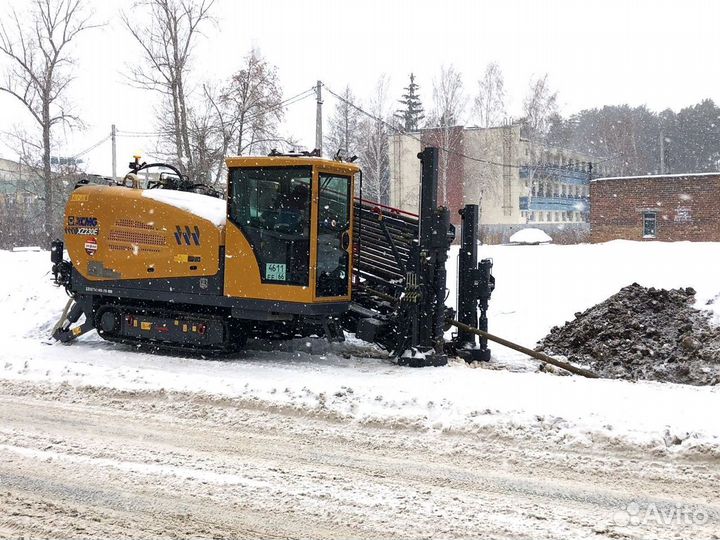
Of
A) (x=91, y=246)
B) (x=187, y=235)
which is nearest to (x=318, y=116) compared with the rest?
(x=91, y=246)

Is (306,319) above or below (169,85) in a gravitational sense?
below

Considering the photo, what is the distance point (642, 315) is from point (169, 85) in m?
20.9

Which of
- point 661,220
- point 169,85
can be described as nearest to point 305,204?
→ point 169,85

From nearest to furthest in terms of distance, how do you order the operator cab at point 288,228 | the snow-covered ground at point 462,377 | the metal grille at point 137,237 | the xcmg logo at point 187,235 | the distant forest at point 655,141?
1. the snow-covered ground at point 462,377
2. the operator cab at point 288,228
3. the xcmg logo at point 187,235
4. the metal grille at point 137,237
5. the distant forest at point 655,141

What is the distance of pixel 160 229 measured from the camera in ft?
31.1

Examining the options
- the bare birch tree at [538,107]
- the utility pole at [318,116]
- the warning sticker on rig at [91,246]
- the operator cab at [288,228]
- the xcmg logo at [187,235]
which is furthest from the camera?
the bare birch tree at [538,107]

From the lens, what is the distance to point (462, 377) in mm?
7766

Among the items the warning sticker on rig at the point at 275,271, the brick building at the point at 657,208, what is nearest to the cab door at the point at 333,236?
the warning sticker on rig at the point at 275,271

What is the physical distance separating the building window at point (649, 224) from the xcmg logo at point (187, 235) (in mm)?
23866

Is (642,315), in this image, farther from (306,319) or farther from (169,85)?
(169,85)

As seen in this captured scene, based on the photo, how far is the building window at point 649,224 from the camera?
1123 inches

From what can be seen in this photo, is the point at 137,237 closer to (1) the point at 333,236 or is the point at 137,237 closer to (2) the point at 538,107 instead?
(1) the point at 333,236

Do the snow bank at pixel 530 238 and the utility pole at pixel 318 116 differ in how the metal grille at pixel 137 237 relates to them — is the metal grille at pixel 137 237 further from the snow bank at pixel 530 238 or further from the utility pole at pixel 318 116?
the snow bank at pixel 530 238

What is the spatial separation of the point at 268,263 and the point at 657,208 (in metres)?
23.7
